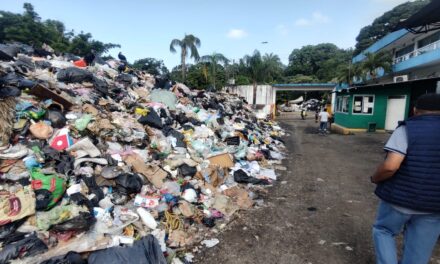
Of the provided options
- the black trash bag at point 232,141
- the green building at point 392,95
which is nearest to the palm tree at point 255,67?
the green building at point 392,95

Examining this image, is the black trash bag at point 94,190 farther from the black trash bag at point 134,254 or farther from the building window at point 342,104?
the building window at point 342,104

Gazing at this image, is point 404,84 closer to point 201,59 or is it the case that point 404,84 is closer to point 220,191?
point 220,191

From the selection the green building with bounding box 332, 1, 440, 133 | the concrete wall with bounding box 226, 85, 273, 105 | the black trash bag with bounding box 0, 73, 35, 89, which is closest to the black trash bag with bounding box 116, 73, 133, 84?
the black trash bag with bounding box 0, 73, 35, 89

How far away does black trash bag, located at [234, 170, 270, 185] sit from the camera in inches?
213

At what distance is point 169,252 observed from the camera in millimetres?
3105

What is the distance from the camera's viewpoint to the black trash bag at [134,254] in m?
2.62

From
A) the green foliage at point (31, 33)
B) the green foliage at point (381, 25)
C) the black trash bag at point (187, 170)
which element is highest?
the green foliage at point (381, 25)

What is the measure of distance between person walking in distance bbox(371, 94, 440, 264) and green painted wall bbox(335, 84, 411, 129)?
510 inches

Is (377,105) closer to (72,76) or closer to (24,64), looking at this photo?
(72,76)

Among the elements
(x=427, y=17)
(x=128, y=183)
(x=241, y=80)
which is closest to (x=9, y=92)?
(x=128, y=183)

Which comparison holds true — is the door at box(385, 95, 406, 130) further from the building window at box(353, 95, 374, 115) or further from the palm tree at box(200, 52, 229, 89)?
the palm tree at box(200, 52, 229, 89)

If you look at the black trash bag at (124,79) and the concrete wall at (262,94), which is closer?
the black trash bag at (124,79)

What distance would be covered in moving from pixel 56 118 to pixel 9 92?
31.3 inches

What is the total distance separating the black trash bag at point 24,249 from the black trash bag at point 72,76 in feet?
15.1
